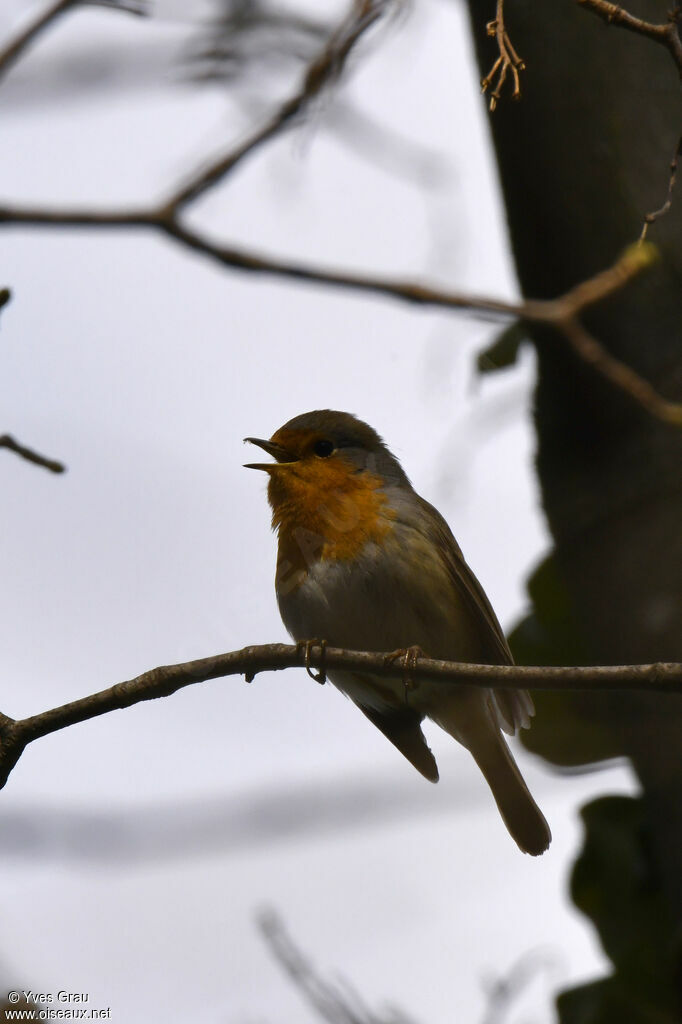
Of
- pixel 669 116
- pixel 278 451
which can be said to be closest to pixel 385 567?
pixel 278 451

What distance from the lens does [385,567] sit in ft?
13.8

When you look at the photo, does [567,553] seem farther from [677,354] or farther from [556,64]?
[556,64]

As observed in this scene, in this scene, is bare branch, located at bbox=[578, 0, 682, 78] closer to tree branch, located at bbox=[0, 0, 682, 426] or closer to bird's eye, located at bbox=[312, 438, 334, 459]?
tree branch, located at bbox=[0, 0, 682, 426]

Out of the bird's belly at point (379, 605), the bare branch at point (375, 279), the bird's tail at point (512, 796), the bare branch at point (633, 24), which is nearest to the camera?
the bare branch at point (375, 279)

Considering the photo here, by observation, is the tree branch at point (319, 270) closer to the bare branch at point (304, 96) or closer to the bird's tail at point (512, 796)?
the bare branch at point (304, 96)

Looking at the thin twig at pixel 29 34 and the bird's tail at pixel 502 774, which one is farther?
the bird's tail at pixel 502 774

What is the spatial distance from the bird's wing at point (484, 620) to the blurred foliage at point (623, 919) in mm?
914

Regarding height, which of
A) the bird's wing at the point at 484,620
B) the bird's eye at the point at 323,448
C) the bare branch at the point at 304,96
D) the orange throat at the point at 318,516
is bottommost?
the bird's wing at the point at 484,620

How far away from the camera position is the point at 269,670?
2.97 metres

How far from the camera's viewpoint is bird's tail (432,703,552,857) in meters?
4.36

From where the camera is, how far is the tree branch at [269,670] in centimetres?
257

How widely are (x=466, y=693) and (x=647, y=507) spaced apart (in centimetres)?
98

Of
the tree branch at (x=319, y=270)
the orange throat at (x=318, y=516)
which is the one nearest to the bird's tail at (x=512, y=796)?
the orange throat at (x=318, y=516)

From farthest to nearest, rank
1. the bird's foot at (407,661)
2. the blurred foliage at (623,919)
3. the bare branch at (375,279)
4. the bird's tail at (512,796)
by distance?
the blurred foliage at (623,919), the bird's tail at (512,796), the bird's foot at (407,661), the bare branch at (375,279)
